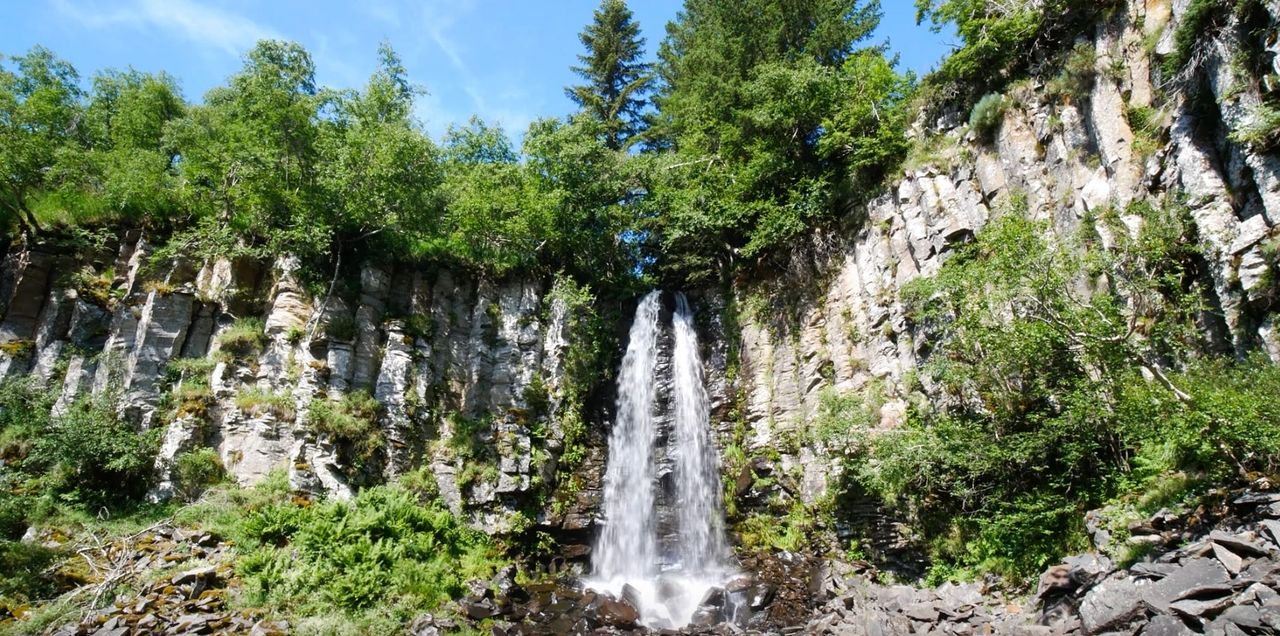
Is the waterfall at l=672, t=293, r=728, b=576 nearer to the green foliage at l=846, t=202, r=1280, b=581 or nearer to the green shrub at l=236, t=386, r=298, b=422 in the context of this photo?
the green foliage at l=846, t=202, r=1280, b=581

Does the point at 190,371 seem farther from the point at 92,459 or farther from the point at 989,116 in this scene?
the point at 989,116

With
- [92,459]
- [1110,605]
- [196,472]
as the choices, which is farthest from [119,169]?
[1110,605]

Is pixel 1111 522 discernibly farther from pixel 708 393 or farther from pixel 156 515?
pixel 156 515

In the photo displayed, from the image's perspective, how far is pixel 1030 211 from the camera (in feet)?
41.4

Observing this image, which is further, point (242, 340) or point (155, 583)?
Answer: point (242, 340)

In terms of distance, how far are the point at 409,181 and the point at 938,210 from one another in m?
12.8

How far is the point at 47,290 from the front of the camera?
1548cm

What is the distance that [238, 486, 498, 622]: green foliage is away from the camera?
1068 centimetres

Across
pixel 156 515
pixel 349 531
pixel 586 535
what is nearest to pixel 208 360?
pixel 156 515

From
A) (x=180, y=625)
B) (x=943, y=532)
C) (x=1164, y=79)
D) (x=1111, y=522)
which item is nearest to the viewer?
(x=1111, y=522)

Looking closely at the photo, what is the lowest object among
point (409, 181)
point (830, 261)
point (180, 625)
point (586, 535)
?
point (180, 625)

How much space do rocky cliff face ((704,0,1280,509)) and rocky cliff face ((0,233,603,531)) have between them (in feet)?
17.5

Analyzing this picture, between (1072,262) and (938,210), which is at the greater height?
(938,210)

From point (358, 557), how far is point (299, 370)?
5.47 meters
